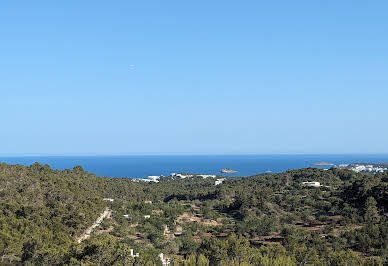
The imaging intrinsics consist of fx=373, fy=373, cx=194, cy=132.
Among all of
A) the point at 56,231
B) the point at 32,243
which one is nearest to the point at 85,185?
the point at 56,231

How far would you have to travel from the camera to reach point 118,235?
37500mm

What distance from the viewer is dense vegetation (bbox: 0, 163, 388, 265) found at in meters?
23.0

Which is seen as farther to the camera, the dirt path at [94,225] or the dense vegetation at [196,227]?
the dirt path at [94,225]

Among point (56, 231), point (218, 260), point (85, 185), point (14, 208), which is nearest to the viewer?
point (218, 260)

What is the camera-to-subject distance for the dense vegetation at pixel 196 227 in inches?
905

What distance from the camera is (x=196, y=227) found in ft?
141

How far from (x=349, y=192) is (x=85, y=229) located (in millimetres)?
35124

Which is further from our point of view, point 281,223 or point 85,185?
point 85,185

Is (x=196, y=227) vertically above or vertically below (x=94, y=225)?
below

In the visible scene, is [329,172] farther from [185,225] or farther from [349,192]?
[185,225]

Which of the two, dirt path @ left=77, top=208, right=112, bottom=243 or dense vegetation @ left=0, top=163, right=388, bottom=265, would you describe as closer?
dense vegetation @ left=0, top=163, right=388, bottom=265

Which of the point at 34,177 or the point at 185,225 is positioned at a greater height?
the point at 34,177

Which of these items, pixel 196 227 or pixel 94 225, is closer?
pixel 94 225

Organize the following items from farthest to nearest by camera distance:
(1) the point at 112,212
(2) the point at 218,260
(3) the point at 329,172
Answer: (3) the point at 329,172 → (1) the point at 112,212 → (2) the point at 218,260
